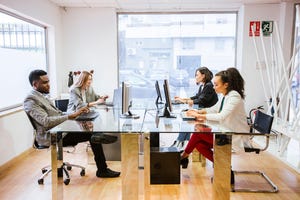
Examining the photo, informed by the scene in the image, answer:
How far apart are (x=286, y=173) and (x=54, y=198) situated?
8.68 ft

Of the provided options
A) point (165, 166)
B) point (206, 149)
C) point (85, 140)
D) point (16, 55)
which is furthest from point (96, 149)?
point (16, 55)

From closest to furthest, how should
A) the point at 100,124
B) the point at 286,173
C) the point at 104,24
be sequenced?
1. the point at 100,124
2. the point at 286,173
3. the point at 104,24

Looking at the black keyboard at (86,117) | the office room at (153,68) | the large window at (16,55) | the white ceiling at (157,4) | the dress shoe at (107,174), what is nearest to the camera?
the black keyboard at (86,117)

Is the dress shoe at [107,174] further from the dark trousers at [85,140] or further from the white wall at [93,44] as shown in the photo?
the white wall at [93,44]

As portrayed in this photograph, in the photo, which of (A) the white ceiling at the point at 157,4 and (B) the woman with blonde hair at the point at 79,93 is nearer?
(B) the woman with blonde hair at the point at 79,93

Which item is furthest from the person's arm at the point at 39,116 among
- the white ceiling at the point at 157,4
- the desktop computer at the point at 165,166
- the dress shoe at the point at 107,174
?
the white ceiling at the point at 157,4

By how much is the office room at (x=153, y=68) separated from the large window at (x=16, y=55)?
0.03 meters

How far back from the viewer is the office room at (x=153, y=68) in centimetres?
313

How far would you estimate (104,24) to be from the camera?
18.2ft

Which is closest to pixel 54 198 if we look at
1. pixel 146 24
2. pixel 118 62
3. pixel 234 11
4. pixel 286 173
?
pixel 286 173

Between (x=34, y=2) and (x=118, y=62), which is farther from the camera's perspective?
(x=118, y=62)

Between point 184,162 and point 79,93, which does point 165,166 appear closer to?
point 184,162

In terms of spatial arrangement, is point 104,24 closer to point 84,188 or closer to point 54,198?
point 84,188

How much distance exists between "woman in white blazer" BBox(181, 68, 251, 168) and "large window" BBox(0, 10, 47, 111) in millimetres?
2504
